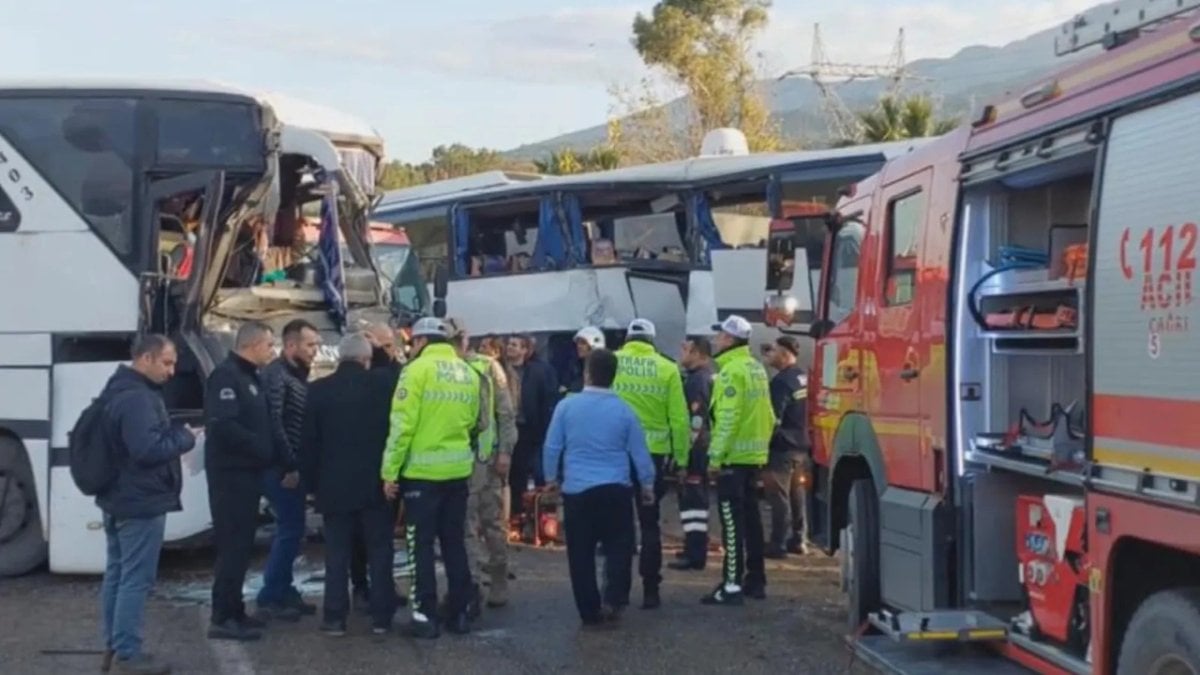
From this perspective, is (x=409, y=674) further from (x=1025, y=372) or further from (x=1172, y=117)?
(x=1172, y=117)

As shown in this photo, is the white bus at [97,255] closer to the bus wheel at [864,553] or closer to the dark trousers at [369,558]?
the dark trousers at [369,558]

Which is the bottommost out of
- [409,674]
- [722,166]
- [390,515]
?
[409,674]

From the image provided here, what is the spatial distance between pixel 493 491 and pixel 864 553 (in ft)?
9.31

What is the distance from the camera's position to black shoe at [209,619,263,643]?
9391 mm

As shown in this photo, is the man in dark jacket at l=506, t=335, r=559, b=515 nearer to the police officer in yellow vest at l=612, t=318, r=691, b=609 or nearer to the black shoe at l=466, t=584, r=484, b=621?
the police officer in yellow vest at l=612, t=318, r=691, b=609

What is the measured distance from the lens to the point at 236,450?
356 inches

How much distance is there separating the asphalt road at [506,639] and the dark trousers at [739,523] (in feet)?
0.81

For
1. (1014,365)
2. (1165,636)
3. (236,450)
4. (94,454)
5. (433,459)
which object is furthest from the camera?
(433,459)

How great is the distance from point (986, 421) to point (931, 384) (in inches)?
13.9

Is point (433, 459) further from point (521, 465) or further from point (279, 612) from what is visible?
point (521, 465)

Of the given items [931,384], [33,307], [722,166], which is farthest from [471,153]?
[931,384]

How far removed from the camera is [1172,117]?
5445 mm

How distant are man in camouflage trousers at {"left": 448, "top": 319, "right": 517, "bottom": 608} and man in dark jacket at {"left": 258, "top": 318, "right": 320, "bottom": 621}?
3.39 feet

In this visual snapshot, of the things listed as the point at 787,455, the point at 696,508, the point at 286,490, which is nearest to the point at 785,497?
the point at 787,455
